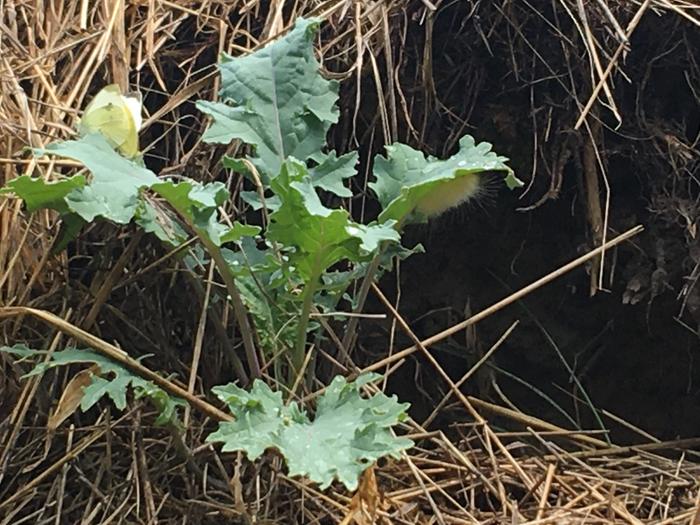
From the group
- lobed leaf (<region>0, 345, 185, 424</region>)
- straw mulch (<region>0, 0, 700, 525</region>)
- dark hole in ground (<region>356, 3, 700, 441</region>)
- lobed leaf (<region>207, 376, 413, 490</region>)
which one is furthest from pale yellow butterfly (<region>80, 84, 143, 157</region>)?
dark hole in ground (<region>356, 3, 700, 441</region>)

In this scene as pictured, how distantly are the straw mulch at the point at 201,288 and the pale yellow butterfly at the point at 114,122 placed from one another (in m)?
0.11

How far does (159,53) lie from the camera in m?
1.65

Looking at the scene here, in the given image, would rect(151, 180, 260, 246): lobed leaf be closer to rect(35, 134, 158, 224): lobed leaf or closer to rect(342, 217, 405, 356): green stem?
rect(35, 134, 158, 224): lobed leaf

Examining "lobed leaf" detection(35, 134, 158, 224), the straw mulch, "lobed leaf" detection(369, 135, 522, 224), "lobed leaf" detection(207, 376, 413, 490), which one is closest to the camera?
"lobed leaf" detection(207, 376, 413, 490)

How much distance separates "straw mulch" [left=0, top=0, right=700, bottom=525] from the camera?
4.23 feet

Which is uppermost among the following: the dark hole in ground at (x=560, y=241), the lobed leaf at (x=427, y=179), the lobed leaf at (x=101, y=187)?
the lobed leaf at (x=101, y=187)

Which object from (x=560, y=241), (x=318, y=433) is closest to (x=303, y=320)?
(x=318, y=433)

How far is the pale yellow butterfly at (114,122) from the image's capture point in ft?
4.20

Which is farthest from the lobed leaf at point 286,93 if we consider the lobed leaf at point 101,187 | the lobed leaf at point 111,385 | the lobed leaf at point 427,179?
the lobed leaf at point 111,385

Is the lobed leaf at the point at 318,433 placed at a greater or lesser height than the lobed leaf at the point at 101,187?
lesser

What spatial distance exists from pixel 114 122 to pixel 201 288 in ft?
0.93

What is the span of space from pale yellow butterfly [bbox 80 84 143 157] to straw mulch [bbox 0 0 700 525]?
0.35ft

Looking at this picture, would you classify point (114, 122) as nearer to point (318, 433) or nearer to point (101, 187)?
point (101, 187)

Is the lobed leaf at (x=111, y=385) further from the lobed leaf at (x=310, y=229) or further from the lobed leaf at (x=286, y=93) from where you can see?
the lobed leaf at (x=286, y=93)
